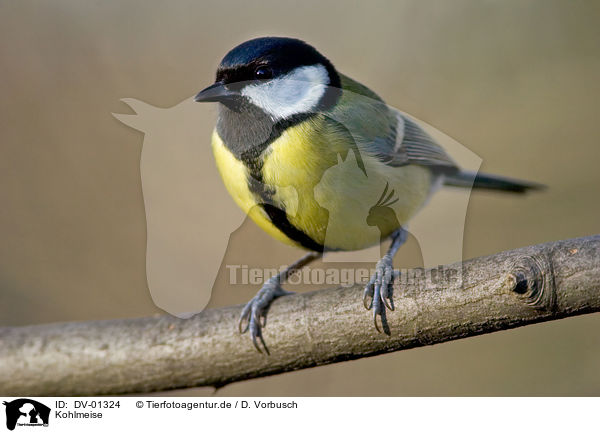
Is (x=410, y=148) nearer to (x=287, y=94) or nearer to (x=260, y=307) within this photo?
(x=287, y=94)

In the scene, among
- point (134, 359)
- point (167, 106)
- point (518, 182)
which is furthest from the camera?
point (518, 182)

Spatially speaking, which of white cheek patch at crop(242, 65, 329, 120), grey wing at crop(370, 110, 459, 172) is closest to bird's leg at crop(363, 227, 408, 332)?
grey wing at crop(370, 110, 459, 172)

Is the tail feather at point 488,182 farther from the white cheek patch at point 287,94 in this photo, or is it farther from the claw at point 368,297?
the claw at point 368,297

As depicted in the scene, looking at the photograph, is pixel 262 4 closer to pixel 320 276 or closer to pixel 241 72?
pixel 241 72

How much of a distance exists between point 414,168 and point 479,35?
53cm

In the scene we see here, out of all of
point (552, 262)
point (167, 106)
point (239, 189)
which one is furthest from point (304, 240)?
point (552, 262)

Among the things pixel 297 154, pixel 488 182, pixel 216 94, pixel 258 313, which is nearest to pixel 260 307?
pixel 258 313

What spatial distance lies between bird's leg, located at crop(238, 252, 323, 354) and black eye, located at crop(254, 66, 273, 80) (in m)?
0.48

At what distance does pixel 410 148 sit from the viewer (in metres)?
1.57

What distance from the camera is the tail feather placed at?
5.48 ft

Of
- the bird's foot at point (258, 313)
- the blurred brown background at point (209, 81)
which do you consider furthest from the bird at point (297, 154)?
the blurred brown background at point (209, 81)

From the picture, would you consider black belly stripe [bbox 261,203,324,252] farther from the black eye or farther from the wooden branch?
the black eye

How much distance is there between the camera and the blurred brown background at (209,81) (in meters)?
1.60

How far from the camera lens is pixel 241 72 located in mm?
1291
